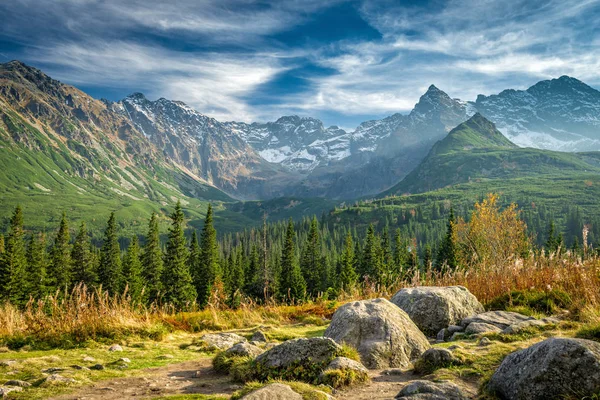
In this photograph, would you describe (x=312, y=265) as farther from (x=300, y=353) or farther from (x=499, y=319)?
(x=300, y=353)

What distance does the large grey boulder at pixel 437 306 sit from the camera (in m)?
11.9

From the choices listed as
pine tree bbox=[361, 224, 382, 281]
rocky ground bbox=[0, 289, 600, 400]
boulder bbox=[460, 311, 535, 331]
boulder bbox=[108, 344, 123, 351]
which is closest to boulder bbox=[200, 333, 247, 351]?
rocky ground bbox=[0, 289, 600, 400]

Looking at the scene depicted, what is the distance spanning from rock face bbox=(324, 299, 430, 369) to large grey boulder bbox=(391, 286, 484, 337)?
278cm

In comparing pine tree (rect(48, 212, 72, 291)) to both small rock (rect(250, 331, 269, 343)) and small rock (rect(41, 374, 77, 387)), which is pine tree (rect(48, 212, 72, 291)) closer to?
small rock (rect(250, 331, 269, 343))

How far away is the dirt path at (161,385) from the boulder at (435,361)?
3.62m

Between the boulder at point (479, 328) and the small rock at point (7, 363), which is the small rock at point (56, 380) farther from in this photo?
the boulder at point (479, 328)

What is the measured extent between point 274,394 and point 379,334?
178 inches

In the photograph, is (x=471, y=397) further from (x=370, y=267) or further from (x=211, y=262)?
(x=370, y=267)

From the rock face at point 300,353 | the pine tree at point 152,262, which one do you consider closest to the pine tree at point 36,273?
the pine tree at point 152,262

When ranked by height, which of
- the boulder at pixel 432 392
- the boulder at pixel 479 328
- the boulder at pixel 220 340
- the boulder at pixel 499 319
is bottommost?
the boulder at pixel 220 340

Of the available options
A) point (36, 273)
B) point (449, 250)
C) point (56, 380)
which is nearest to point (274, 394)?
point (56, 380)

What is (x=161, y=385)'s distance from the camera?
680 cm

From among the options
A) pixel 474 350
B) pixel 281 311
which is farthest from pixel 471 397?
pixel 281 311

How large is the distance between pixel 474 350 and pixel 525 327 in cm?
216
